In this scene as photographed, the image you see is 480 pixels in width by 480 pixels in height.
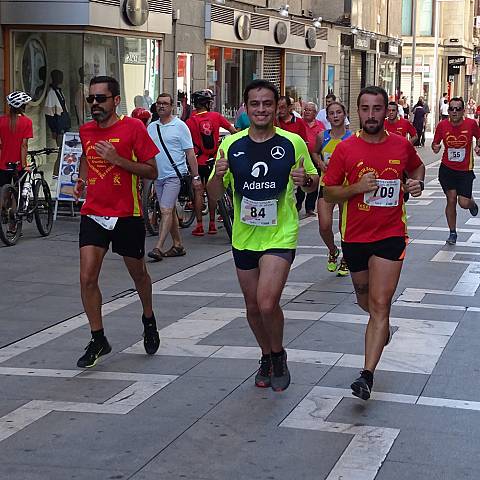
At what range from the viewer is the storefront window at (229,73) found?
24781 millimetres

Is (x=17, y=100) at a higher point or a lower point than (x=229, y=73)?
lower

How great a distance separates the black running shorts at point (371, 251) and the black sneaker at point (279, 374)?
0.72 metres

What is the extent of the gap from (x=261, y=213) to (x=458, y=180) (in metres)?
→ 8.19

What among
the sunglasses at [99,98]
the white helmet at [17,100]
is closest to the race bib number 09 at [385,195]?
the sunglasses at [99,98]

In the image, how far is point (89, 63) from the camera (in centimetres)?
1789

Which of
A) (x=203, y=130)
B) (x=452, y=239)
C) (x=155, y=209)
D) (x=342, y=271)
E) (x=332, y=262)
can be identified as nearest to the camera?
(x=342, y=271)

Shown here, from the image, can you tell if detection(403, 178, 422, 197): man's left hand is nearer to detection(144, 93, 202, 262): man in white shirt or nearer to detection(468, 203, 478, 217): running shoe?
detection(144, 93, 202, 262): man in white shirt

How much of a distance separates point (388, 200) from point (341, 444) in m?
1.66

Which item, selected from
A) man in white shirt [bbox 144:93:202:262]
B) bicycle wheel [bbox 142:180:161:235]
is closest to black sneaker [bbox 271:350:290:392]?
man in white shirt [bbox 144:93:202:262]

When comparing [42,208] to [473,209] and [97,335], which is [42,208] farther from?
[97,335]

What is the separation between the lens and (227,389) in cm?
718

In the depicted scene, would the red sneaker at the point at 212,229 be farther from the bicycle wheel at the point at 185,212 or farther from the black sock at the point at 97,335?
the black sock at the point at 97,335

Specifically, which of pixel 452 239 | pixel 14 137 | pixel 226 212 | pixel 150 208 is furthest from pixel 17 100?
pixel 452 239

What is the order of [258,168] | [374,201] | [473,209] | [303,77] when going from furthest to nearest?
[303,77] → [473,209] → [374,201] → [258,168]
